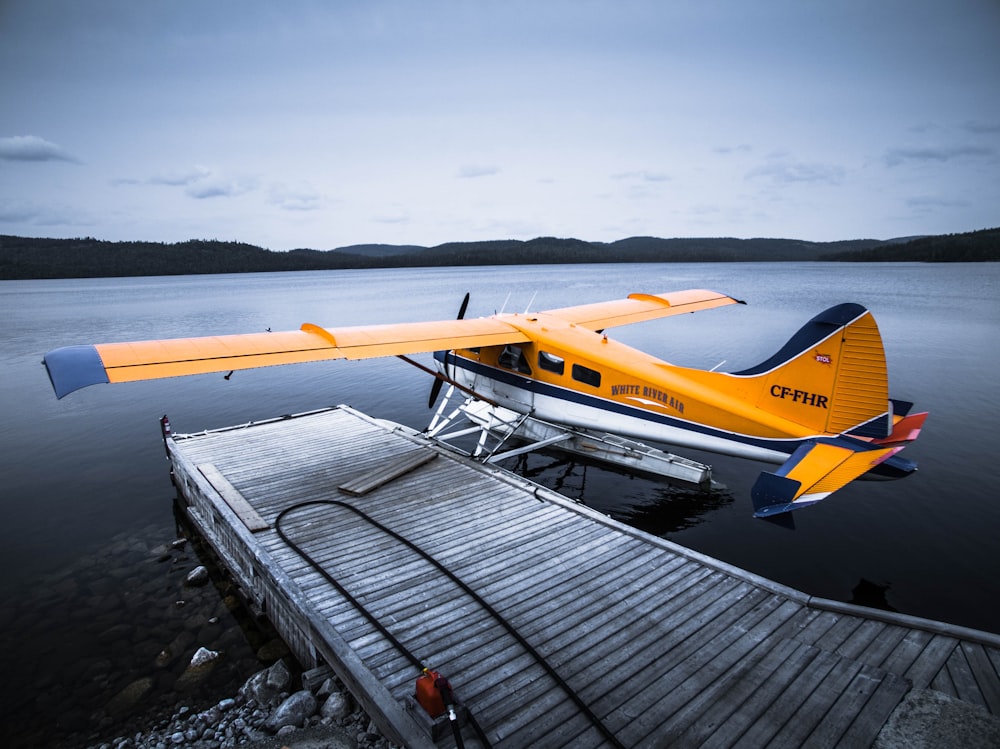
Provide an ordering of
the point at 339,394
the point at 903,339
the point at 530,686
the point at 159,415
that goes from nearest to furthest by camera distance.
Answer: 1. the point at 530,686
2. the point at 159,415
3. the point at 339,394
4. the point at 903,339

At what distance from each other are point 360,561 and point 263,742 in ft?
6.88

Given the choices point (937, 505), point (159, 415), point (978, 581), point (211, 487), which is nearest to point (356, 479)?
point (211, 487)

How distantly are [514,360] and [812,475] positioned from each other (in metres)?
5.87

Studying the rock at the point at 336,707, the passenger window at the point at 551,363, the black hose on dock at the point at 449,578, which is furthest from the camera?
the passenger window at the point at 551,363

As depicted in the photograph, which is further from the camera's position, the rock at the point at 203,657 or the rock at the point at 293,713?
the rock at the point at 203,657

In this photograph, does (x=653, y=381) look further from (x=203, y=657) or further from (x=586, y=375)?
(x=203, y=657)

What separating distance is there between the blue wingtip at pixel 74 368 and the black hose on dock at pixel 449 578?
2.99 meters

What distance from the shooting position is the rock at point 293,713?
5043 mm

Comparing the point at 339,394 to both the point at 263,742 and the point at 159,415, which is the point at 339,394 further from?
the point at 263,742

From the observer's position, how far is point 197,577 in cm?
827

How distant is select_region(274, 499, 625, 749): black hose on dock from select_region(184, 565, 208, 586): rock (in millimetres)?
1918

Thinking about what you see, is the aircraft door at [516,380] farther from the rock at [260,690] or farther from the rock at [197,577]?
the rock at [260,690]

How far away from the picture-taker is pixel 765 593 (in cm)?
558

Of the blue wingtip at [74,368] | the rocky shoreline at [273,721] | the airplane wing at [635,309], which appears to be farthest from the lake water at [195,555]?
the blue wingtip at [74,368]
